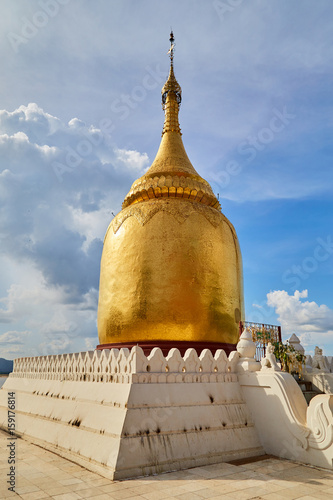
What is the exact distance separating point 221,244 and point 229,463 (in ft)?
29.0

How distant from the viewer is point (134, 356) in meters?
9.22

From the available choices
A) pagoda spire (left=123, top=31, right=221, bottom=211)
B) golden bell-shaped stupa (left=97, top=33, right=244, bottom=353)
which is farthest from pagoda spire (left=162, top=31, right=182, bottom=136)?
golden bell-shaped stupa (left=97, top=33, right=244, bottom=353)

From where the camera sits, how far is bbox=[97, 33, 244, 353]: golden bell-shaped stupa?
14.0 m

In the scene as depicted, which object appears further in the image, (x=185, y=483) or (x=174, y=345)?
(x=174, y=345)

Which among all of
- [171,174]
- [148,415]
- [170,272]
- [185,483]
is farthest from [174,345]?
[171,174]

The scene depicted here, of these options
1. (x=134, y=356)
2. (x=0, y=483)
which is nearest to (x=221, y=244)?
(x=134, y=356)

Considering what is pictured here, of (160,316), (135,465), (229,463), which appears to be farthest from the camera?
(160,316)

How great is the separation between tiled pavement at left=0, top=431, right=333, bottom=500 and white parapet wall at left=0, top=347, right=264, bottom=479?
1.21 feet

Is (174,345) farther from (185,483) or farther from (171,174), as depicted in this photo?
(171,174)

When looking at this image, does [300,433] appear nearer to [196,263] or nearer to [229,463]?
[229,463]

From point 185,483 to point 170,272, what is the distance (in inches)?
317

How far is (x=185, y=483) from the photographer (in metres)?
7.39

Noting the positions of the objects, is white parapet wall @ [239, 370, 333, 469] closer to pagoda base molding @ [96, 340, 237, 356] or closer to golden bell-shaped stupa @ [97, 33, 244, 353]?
pagoda base molding @ [96, 340, 237, 356]

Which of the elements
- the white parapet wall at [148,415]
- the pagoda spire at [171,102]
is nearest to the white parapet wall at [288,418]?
the white parapet wall at [148,415]
